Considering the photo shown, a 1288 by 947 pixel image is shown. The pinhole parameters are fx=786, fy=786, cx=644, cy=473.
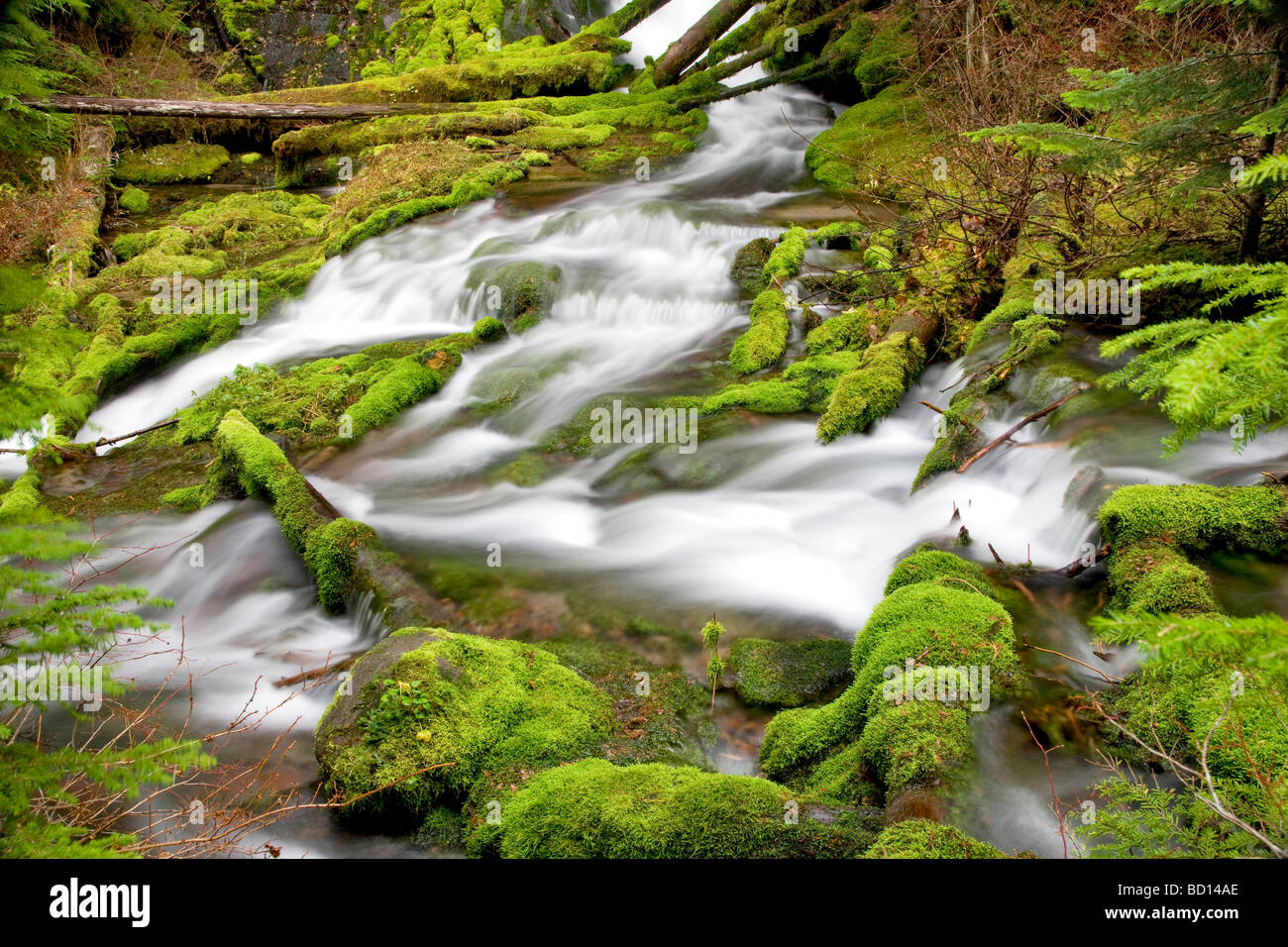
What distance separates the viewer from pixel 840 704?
4477 millimetres

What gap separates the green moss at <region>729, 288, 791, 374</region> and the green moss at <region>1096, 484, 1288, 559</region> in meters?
5.27

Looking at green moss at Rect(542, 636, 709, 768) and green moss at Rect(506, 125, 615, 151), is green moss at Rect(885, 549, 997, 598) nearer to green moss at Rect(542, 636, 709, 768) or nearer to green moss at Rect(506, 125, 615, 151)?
green moss at Rect(542, 636, 709, 768)

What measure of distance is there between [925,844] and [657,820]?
45.2 inches

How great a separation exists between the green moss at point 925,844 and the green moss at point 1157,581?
183cm

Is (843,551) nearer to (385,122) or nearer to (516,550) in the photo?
(516,550)

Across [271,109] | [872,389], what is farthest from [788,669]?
[271,109]

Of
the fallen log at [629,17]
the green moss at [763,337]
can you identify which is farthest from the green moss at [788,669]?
the fallen log at [629,17]

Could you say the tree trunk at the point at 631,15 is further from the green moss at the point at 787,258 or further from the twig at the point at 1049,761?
the twig at the point at 1049,761

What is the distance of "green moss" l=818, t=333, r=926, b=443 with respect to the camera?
814 cm

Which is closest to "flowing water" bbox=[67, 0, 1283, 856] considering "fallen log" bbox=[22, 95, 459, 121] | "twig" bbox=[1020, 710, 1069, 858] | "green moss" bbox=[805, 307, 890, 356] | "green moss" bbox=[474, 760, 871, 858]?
"twig" bbox=[1020, 710, 1069, 858]

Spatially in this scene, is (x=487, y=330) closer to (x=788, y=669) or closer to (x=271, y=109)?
(x=788, y=669)

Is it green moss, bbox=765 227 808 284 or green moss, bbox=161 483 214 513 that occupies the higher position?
green moss, bbox=765 227 808 284

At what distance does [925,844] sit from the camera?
2.96 meters
